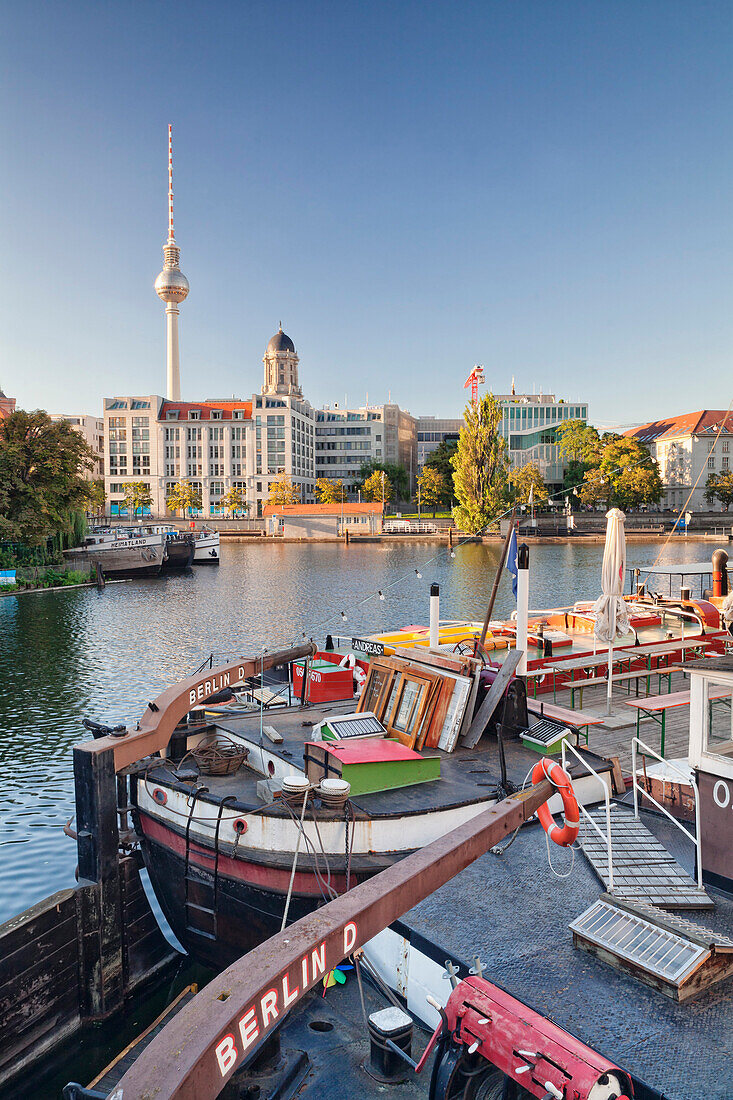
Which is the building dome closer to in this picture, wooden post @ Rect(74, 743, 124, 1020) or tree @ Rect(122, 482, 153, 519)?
tree @ Rect(122, 482, 153, 519)

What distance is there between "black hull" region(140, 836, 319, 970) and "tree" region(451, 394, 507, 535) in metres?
92.5

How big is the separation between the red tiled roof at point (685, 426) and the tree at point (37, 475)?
107583mm

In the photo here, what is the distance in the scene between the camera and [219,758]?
36.5ft

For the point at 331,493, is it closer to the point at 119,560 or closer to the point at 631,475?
the point at 631,475

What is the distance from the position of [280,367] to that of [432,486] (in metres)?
62.0

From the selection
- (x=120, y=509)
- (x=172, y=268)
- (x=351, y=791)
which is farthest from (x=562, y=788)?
(x=172, y=268)

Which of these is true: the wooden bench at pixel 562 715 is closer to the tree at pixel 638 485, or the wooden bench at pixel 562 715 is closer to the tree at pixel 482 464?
the tree at pixel 482 464

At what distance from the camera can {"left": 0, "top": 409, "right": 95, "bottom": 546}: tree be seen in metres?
53.4

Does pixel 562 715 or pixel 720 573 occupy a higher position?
pixel 720 573

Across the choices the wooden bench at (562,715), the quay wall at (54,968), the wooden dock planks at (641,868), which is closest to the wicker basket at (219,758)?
the quay wall at (54,968)

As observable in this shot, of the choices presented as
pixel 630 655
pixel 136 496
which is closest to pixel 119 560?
pixel 630 655

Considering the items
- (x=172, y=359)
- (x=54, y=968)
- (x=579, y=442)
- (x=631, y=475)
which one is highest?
(x=172, y=359)

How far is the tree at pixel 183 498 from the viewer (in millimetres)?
130500

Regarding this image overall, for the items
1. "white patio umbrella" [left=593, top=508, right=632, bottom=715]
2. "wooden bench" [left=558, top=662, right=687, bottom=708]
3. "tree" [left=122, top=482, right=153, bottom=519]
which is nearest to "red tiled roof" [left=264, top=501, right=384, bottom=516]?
"tree" [left=122, top=482, right=153, bottom=519]
